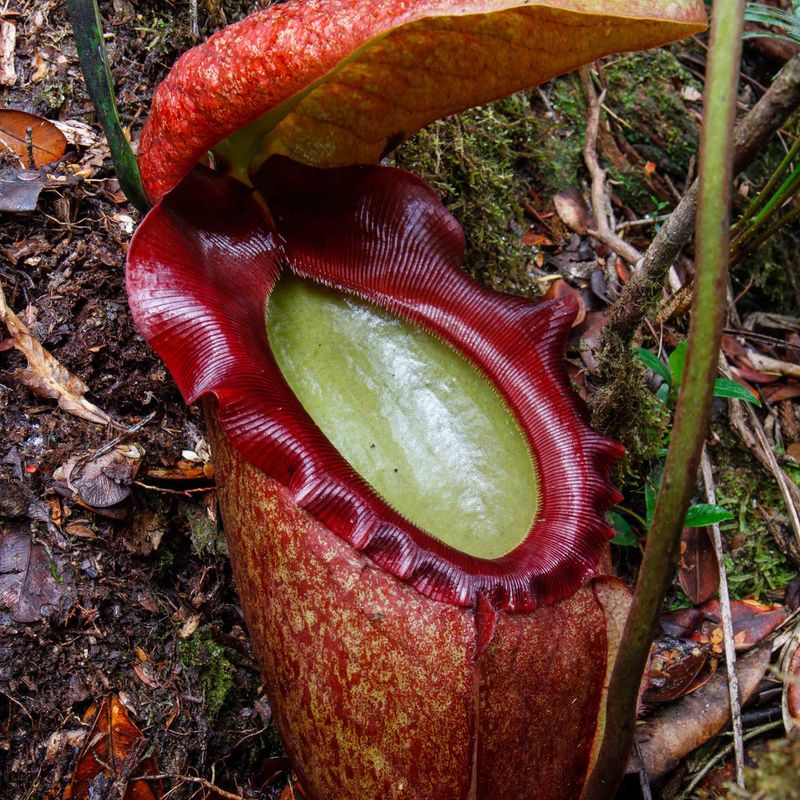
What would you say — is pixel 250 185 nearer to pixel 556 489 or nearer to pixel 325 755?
pixel 556 489

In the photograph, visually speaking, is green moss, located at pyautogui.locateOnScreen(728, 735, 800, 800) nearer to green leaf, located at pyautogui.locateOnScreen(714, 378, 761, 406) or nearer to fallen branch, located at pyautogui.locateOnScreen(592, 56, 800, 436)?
fallen branch, located at pyautogui.locateOnScreen(592, 56, 800, 436)

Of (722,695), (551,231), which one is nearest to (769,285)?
(551,231)

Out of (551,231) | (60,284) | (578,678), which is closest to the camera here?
(578,678)

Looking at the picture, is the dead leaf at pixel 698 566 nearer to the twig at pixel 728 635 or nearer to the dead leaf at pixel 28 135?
the twig at pixel 728 635

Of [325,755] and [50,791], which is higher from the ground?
[325,755]

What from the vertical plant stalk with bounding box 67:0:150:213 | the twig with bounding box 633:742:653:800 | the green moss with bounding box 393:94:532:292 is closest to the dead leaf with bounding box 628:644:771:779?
the twig with bounding box 633:742:653:800

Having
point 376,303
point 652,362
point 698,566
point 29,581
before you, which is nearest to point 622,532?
point 698,566
